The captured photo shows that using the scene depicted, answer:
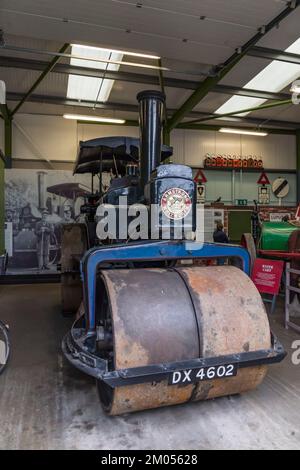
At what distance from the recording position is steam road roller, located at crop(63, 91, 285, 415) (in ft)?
6.52

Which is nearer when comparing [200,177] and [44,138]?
[44,138]

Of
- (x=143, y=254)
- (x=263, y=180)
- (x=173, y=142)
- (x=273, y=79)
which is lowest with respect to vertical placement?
(x=143, y=254)

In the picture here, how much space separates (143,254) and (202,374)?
0.84 metres

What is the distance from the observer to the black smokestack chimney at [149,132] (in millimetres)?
3082

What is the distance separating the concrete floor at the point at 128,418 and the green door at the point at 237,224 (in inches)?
324

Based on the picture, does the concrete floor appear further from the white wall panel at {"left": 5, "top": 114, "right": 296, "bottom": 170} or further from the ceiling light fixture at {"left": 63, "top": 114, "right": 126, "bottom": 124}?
the white wall panel at {"left": 5, "top": 114, "right": 296, "bottom": 170}

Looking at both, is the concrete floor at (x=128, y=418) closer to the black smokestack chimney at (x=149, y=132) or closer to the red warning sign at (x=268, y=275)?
the black smokestack chimney at (x=149, y=132)

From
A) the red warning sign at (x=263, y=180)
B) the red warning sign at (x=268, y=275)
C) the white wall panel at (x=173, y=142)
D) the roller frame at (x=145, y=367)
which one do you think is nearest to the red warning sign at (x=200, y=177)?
the white wall panel at (x=173, y=142)

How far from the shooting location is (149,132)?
122 inches

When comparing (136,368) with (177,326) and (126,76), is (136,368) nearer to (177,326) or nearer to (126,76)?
(177,326)

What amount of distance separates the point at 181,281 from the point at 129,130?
940cm

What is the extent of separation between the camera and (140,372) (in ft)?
6.30

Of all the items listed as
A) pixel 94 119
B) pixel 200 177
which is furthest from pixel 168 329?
pixel 200 177

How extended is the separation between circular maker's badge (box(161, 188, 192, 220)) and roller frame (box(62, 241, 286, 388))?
0.77 ft
